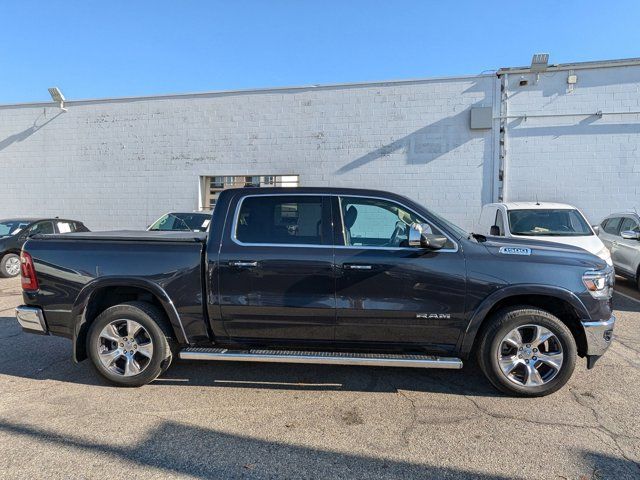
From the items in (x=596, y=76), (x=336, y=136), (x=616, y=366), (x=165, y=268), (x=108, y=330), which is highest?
(x=596, y=76)

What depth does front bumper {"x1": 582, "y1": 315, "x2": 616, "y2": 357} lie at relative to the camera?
3537 millimetres

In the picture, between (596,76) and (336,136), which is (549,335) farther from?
(596,76)

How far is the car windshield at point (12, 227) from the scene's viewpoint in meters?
9.79

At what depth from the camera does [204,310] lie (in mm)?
3787

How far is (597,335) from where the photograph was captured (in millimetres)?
3547

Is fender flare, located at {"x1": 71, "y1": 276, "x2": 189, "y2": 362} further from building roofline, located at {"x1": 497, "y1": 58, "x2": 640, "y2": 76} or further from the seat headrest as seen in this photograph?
building roofline, located at {"x1": 497, "y1": 58, "x2": 640, "y2": 76}

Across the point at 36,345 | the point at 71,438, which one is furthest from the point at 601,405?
the point at 36,345

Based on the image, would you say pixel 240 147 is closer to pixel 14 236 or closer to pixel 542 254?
pixel 14 236

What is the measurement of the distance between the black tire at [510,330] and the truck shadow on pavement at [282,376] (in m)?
0.22

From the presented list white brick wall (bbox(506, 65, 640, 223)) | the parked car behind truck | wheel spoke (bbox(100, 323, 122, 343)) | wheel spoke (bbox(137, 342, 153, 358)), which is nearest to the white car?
white brick wall (bbox(506, 65, 640, 223))

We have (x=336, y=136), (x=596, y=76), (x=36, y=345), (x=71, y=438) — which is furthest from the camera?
(x=336, y=136)

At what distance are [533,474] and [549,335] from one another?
1.34m

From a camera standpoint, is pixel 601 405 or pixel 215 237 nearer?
pixel 601 405

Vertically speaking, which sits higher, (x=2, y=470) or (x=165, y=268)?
(x=165, y=268)
